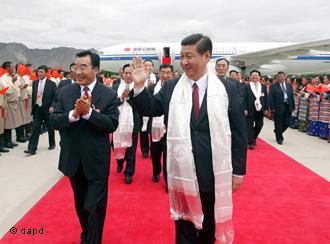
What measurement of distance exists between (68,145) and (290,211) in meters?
2.59

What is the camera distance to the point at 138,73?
2.27 meters

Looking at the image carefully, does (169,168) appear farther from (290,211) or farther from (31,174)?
(31,174)

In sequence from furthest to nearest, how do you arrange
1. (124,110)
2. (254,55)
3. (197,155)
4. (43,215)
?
(254,55) < (124,110) < (43,215) < (197,155)

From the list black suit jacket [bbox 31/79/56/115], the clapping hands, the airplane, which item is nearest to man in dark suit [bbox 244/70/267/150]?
black suit jacket [bbox 31/79/56/115]

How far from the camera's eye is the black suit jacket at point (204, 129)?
2.17m

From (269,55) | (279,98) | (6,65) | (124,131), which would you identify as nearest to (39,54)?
(269,55)

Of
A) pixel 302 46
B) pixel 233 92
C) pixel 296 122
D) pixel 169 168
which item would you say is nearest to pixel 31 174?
pixel 169 168

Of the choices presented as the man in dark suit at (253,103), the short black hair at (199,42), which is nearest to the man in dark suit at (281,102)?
the man in dark suit at (253,103)

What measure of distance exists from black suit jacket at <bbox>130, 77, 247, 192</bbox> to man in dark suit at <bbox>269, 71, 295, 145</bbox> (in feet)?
19.4

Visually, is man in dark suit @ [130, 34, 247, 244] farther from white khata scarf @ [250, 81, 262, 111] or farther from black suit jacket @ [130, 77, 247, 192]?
white khata scarf @ [250, 81, 262, 111]

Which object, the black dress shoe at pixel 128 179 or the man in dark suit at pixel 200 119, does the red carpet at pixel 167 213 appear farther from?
the man in dark suit at pixel 200 119

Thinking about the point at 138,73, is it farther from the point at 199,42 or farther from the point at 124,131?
the point at 124,131

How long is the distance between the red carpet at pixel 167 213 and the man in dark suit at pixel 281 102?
2746 mm

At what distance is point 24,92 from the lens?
7.82m
